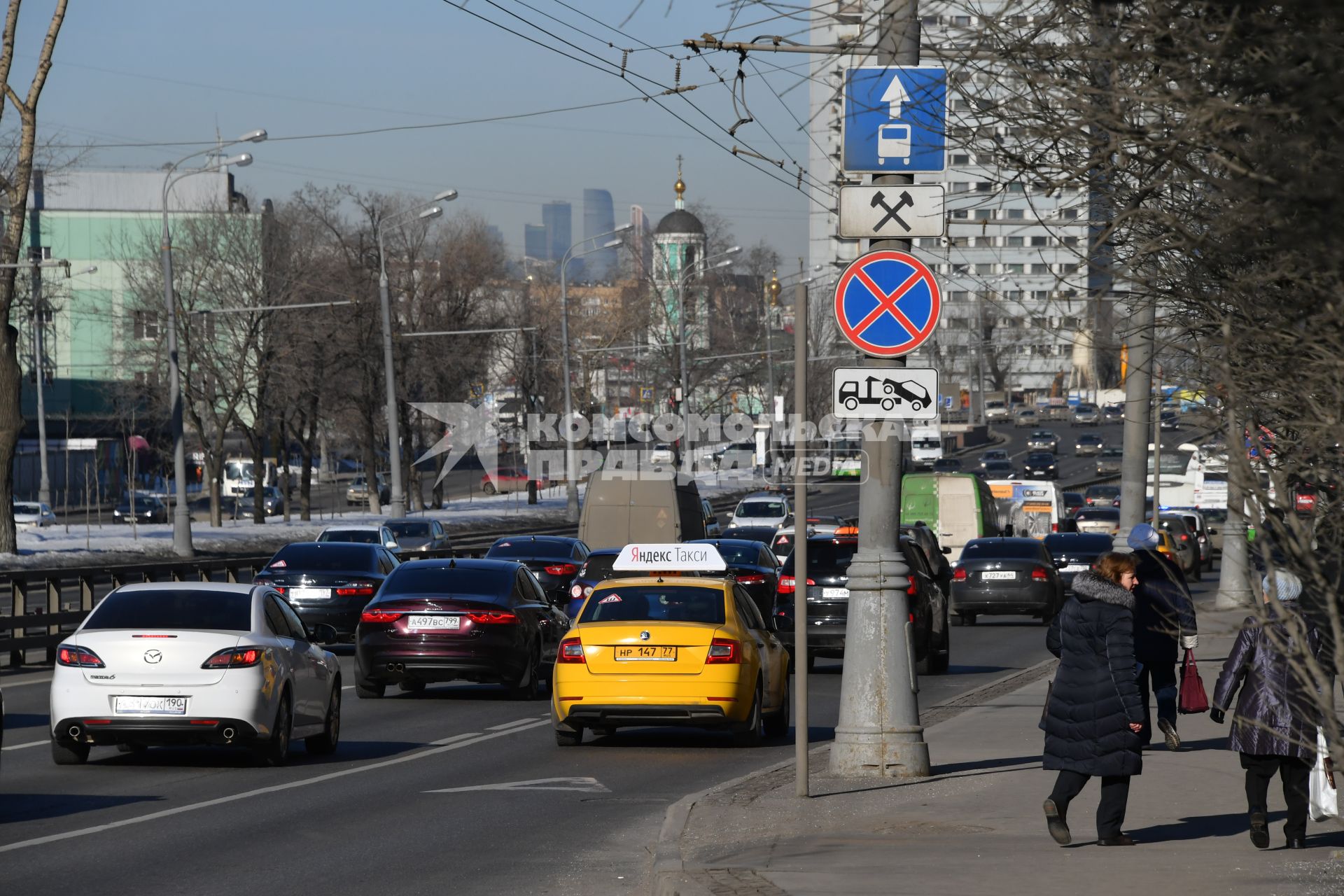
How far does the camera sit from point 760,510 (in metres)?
54.9

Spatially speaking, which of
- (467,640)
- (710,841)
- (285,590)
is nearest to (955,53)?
(710,841)

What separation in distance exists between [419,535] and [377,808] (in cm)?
3385

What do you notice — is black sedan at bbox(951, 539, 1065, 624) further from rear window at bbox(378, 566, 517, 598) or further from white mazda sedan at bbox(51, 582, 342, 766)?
white mazda sedan at bbox(51, 582, 342, 766)

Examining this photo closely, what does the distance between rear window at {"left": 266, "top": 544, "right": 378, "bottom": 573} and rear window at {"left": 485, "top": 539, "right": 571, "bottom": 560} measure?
3.46 meters

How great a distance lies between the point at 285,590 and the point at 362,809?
1467 cm

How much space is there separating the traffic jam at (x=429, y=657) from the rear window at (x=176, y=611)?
0.01 meters

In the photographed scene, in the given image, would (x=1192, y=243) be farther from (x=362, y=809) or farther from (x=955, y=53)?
(x=362, y=809)

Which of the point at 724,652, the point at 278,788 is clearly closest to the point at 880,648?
the point at 724,652

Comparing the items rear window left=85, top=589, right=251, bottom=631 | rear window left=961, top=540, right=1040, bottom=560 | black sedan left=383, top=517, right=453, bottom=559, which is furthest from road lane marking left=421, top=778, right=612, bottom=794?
black sedan left=383, top=517, right=453, bottom=559

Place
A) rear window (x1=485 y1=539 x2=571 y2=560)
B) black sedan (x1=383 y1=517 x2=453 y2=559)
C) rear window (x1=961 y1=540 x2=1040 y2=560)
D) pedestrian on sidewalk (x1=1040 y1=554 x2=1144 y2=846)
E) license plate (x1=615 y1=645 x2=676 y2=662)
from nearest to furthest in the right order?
pedestrian on sidewalk (x1=1040 y1=554 x2=1144 y2=846), license plate (x1=615 y1=645 x2=676 y2=662), rear window (x1=485 y1=539 x2=571 y2=560), rear window (x1=961 y1=540 x2=1040 y2=560), black sedan (x1=383 y1=517 x2=453 y2=559)

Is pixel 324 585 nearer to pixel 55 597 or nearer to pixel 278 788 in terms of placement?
pixel 55 597

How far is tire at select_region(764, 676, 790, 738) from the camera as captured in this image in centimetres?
1681

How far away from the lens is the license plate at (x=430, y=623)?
63.9 ft

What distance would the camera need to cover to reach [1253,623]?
5.98m
